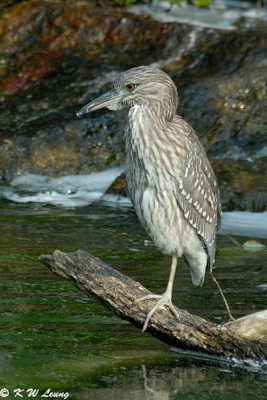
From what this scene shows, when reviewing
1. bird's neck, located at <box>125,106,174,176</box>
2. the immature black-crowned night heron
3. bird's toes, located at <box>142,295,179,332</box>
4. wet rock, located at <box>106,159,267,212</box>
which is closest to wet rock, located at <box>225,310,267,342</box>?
bird's toes, located at <box>142,295,179,332</box>

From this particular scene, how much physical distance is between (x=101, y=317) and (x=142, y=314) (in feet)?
2.43

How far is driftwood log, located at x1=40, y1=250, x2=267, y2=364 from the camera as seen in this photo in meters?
4.38

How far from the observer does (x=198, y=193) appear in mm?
5441

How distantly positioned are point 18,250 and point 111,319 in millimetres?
1957

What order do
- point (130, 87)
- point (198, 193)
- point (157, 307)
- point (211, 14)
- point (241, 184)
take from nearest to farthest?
point (157, 307) < point (130, 87) < point (198, 193) < point (241, 184) < point (211, 14)

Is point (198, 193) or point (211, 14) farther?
point (211, 14)

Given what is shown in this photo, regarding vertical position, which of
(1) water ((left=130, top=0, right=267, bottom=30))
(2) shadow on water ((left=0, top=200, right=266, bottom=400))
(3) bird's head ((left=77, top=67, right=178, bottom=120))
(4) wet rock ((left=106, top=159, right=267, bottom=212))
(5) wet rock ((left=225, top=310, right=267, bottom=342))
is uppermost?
(1) water ((left=130, top=0, right=267, bottom=30))

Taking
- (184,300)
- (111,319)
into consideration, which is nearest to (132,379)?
(111,319)

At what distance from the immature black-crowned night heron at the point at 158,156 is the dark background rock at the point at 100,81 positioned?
3.42 metres

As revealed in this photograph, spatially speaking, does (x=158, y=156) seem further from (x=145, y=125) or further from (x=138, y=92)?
(x=138, y=92)

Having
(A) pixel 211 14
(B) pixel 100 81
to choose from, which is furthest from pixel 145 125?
(A) pixel 211 14

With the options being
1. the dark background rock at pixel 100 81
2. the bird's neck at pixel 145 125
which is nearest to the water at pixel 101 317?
the bird's neck at pixel 145 125

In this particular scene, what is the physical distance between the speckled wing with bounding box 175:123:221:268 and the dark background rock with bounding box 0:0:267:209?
301 centimetres

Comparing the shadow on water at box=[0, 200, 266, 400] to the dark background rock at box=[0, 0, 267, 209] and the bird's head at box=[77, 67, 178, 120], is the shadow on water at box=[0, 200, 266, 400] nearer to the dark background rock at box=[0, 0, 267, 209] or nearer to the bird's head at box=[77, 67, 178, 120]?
the bird's head at box=[77, 67, 178, 120]
